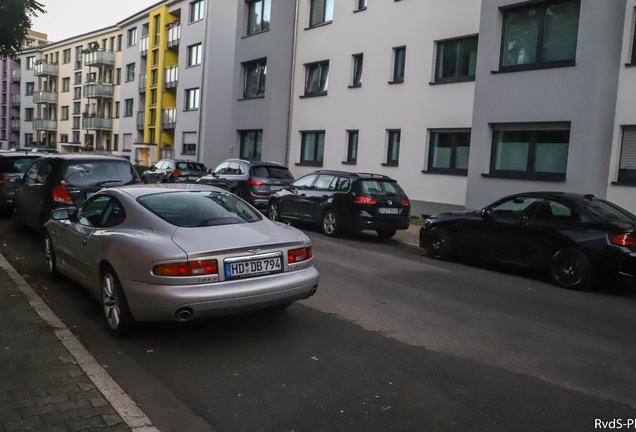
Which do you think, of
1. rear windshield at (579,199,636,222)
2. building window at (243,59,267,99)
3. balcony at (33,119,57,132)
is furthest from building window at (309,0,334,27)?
balcony at (33,119,57,132)

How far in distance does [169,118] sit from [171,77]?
325 cm

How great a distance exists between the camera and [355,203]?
13367mm

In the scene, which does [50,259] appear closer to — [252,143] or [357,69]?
[357,69]

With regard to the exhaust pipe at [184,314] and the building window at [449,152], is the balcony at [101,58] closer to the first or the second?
the building window at [449,152]

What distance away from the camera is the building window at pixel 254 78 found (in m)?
27.6

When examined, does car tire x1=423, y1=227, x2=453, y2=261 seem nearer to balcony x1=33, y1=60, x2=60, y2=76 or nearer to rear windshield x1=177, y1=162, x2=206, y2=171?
rear windshield x1=177, y1=162, x2=206, y2=171

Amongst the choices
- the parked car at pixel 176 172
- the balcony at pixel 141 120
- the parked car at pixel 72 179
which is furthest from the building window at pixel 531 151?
the balcony at pixel 141 120

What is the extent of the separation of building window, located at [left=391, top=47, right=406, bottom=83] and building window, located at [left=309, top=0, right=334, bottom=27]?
14.2ft

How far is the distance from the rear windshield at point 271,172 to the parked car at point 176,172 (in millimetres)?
7157

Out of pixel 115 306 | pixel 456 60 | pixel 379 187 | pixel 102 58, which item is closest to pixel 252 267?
pixel 115 306

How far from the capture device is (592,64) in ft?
47.2

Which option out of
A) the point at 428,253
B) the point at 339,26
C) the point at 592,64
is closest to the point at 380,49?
the point at 339,26

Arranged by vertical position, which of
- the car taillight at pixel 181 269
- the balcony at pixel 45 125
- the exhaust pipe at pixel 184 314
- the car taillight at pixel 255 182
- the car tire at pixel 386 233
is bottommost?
the car tire at pixel 386 233

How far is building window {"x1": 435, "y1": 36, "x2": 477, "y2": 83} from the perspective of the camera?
62.6ft
